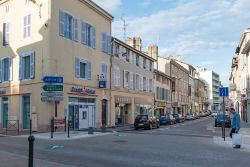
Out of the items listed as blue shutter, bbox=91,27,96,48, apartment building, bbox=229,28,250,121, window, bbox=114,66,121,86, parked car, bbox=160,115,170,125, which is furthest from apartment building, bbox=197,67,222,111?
blue shutter, bbox=91,27,96,48

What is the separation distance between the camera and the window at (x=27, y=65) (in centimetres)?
2796

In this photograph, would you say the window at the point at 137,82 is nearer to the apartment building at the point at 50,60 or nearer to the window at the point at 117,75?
the window at the point at 117,75

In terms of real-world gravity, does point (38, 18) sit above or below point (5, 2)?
below

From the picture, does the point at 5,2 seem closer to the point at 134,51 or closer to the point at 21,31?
the point at 21,31

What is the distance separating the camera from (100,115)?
3372cm

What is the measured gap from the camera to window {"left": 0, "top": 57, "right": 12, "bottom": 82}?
100 feet

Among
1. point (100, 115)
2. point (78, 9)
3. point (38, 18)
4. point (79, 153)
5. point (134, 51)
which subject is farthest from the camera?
point (134, 51)

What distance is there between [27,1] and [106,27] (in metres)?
8.68

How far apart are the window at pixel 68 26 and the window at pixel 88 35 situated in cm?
115

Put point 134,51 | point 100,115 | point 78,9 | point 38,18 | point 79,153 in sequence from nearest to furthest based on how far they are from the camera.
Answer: point 79,153 < point 38,18 < point 78,9 < point 100,115 < point 134,51

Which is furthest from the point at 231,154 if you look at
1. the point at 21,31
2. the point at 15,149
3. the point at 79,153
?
the point at 21,31

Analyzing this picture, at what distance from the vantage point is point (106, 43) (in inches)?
1385

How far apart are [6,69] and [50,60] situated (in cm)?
642

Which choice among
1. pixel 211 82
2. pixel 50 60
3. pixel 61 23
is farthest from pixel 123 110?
pixel 211 82
